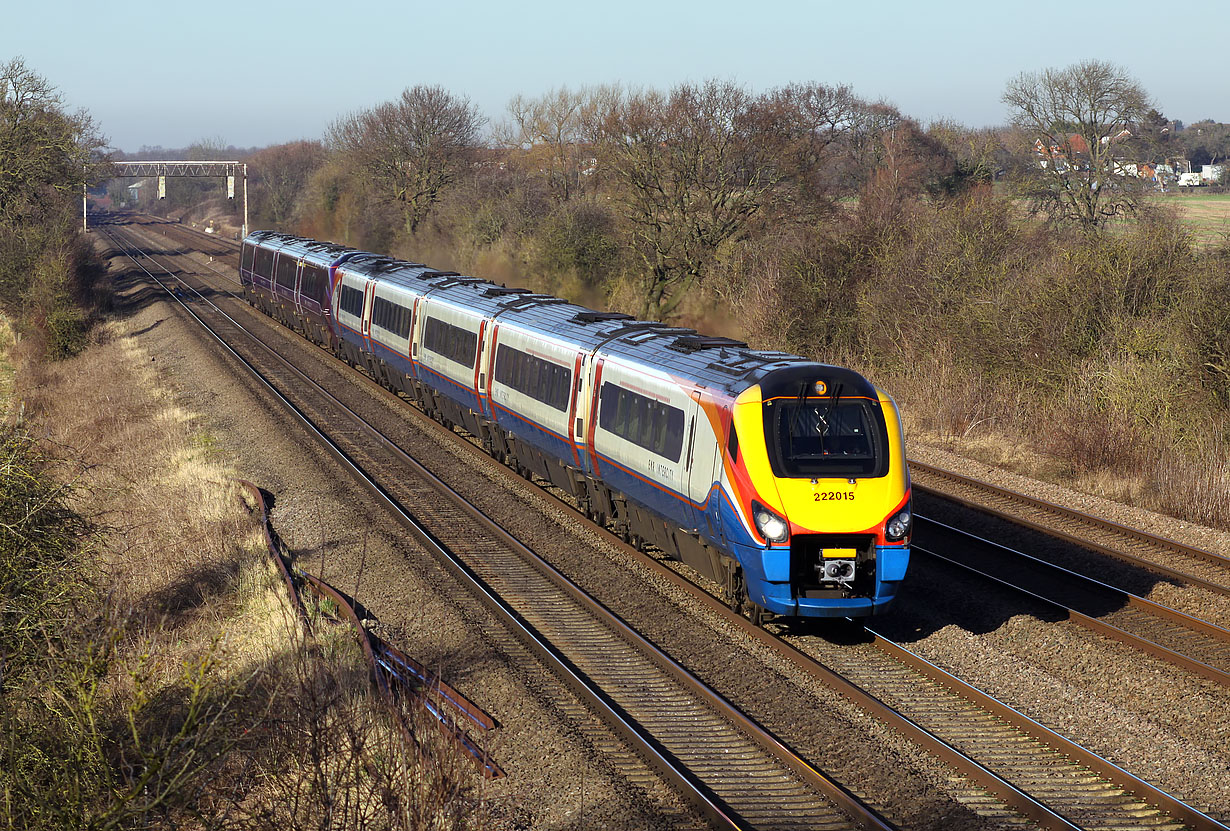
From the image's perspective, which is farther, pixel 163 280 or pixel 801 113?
pixel 163 280

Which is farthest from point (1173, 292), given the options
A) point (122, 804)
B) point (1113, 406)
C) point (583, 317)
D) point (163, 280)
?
point (163, 280)

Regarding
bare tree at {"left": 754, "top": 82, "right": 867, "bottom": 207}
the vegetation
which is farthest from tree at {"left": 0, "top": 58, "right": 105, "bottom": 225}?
bare tree at {"left": 754, "top": 82, "right": 867, "bottom": 207}

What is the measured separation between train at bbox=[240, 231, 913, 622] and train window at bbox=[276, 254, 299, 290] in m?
15.6

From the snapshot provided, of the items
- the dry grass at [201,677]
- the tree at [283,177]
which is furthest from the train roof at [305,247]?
the tree at [283,177]

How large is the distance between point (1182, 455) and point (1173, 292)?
4756mm

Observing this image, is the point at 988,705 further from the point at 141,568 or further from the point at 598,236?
the point at 598,236

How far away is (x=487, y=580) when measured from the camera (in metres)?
13.2

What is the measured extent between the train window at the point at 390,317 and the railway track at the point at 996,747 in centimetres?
1439

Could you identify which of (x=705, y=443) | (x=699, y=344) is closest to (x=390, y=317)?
(x=699, y=344)

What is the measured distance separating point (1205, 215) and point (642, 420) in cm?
2703

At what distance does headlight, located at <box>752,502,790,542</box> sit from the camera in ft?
34.4

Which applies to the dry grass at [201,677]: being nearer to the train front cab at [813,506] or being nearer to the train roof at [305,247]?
the train front cab at [813,506]

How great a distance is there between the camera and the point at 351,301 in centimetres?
2795

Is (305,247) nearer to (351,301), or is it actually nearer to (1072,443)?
(351,301)
